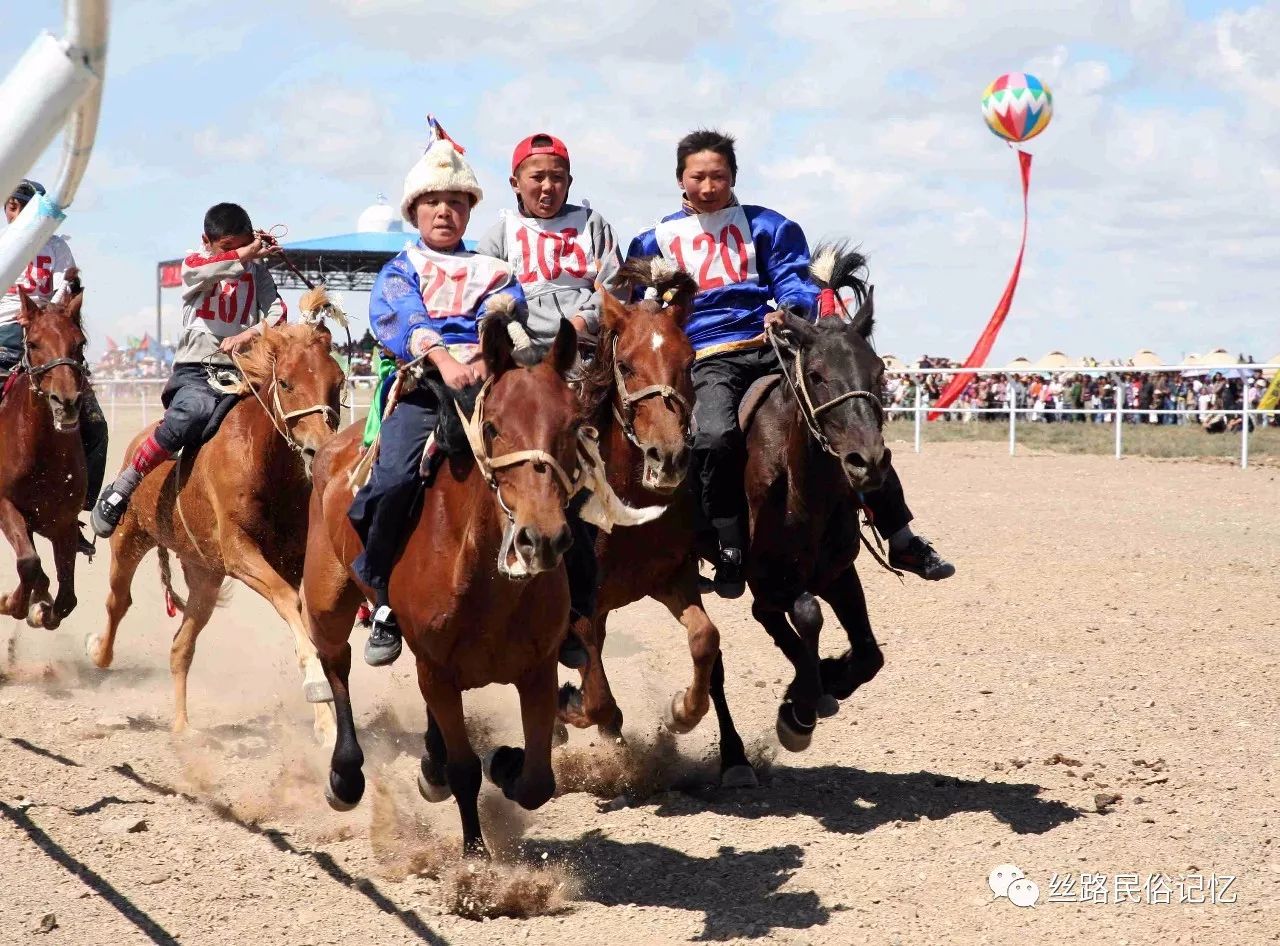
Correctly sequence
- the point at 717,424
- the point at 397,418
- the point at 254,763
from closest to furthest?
the point at 397,418, the point at 717,424, the point at 254,763

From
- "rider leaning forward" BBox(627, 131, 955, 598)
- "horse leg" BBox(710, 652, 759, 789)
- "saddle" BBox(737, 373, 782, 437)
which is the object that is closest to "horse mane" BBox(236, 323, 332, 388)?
"rider leaning forward" BBox(627, 131, 955, 598)

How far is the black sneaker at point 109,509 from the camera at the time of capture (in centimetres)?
838

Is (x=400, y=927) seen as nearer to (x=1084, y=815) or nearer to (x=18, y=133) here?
(x=1084, y=815)

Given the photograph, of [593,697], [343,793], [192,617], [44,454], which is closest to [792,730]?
[593,697]

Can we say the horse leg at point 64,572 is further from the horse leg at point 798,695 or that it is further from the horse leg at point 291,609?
the horse leg at point 798,695

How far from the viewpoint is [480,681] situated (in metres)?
5.06

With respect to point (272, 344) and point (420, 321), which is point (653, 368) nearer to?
point (420, 321)

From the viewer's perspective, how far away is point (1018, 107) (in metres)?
32.8

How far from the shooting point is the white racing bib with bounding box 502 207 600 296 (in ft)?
21.3

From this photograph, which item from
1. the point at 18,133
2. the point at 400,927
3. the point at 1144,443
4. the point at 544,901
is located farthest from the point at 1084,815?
the point at 1144,443

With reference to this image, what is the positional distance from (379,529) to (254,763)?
8.45 ft

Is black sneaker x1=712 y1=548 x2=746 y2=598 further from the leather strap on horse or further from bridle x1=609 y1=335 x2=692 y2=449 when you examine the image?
the leather strap on horse

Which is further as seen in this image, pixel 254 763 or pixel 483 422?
pixel 254 763

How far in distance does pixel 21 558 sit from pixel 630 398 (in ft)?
15.2
